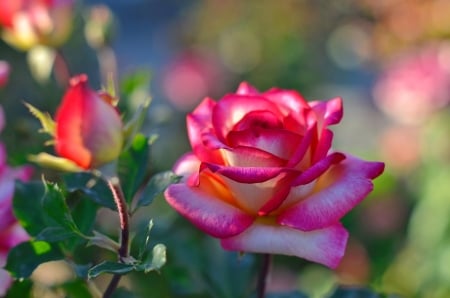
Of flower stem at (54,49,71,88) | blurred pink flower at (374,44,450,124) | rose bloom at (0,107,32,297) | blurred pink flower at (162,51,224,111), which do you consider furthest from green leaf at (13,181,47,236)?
blurred pink flower at (162,51,224,111)

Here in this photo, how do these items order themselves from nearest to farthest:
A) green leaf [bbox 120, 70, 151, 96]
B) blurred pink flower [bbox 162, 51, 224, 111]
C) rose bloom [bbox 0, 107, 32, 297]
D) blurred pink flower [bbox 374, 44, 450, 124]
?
1. rose bloom [bbox 0, 107, 32, 297]
2. green leaf [bbox 120, 70, 151, 96]
3. blurred pink flower [bbox 374, 44, 450, 124]
4. blurred pink flower [bbox 162, 51, 224, 111]

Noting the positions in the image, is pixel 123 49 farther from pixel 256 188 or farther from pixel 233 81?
pixel 256 188

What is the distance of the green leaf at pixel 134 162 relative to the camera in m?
0.52

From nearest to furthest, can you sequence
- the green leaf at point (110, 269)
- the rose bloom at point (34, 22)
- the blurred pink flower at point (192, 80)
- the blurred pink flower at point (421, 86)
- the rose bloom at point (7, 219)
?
1. the green leaf at point (110, 269)
2. the rose bloom at point (7, 219)
3. the rose bloom at point (34, 22)
4. the blurred pink flower at point (421, 86)
5. the blurred pink flower at point (192, 80)

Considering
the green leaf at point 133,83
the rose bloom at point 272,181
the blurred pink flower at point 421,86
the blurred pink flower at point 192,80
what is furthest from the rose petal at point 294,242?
the blurred pink flower at point 192,80

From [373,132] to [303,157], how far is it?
2.14 metres

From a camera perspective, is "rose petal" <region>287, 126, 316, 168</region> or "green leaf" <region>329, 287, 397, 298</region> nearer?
"rose petal" <region>287, 126, 316, 168</region>

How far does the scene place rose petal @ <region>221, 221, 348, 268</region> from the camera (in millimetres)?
469

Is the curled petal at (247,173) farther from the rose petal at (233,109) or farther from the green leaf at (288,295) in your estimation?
the green leaf at (288,295)

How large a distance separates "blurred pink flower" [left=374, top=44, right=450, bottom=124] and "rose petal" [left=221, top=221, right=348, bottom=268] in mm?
1195

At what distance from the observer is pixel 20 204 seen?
0.54m

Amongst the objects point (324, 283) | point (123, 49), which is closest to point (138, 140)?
point (324, 283)

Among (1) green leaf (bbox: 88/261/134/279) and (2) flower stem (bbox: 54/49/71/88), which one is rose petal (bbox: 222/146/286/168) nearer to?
(1) green leaf (bbox: 88/261/134/279)

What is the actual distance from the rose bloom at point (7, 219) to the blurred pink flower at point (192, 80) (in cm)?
127
